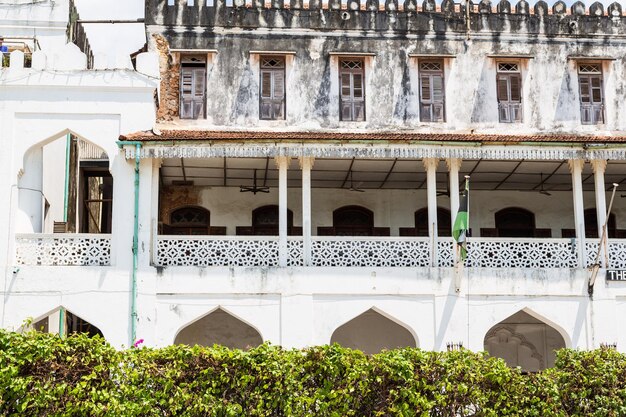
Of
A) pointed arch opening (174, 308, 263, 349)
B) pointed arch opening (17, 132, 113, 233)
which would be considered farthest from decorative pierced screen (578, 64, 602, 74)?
pointed arch opening (17, 132, 113, 233)

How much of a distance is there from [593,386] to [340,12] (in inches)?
402

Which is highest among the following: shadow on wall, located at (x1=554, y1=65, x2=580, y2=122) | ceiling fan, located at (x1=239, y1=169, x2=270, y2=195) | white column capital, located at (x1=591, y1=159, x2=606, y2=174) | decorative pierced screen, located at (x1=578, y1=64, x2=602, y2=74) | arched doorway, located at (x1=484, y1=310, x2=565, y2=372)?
decorative pierced screen, located at (x1=578, y1=64, x2=602, y2=74)

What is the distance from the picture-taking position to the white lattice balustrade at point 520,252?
750 inches

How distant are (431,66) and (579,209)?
15.4ft

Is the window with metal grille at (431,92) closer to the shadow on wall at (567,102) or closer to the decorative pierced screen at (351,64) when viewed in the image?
the decorative pierced screen at (351,64)

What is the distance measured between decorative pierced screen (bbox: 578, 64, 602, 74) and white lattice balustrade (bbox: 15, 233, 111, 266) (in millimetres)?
10971

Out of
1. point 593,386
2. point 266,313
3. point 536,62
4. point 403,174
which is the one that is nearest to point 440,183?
point 403,174

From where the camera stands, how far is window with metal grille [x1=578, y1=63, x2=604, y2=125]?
21781 mm

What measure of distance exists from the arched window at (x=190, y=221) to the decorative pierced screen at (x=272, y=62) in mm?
3387

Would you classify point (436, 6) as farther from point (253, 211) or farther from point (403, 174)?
point (253, 211)

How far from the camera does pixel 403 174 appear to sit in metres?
21.0

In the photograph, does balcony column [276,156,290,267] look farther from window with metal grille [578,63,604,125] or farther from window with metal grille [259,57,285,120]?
window with metal grille [578,63,604,125]

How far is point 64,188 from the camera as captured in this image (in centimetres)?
2214

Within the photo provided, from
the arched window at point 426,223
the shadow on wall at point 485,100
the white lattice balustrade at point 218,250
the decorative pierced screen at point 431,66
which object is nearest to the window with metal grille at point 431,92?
the decorative pierced screen at point 431,66
